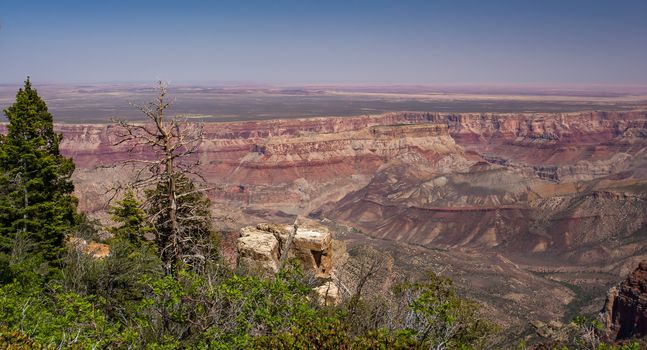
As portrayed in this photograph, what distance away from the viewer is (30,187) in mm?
19812

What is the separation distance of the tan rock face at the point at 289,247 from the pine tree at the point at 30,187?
750cm

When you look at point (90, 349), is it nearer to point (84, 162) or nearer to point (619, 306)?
point (619, 306)

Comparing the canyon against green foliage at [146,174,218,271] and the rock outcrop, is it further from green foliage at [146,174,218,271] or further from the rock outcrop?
the rock outcrop

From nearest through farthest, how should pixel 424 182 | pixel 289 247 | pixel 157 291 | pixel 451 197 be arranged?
pixel 157 291
pixel 289 247
pixel 451 197
pixel 424 182

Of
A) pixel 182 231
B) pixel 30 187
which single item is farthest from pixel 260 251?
pixel 30 187

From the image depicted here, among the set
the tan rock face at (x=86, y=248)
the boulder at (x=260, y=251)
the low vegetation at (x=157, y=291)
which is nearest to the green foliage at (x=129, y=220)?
the low vegetation at (x=157, y=291)

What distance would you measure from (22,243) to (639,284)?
4510 centimetres

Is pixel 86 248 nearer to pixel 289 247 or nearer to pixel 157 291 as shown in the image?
pixel 289 247

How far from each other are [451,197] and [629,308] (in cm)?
7013

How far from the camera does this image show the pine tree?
19.1m

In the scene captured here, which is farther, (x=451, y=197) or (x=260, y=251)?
(x=451, y=197)

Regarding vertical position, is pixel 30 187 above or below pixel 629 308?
above

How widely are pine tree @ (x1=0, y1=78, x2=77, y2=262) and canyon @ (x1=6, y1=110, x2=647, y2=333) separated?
302 centimetres

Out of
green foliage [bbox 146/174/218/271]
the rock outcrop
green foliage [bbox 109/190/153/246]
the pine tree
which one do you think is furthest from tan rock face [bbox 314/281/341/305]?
the rock outcrop
